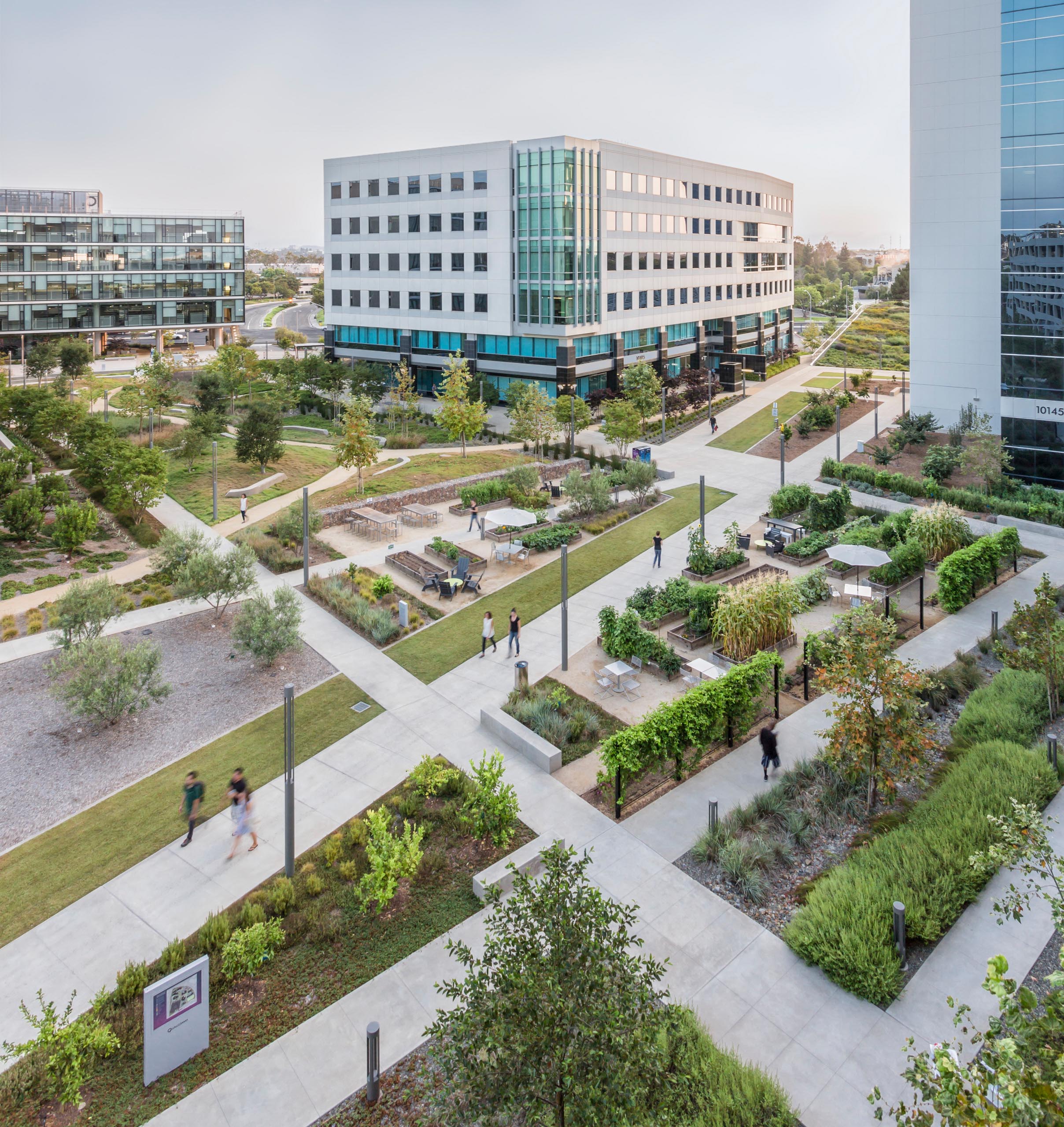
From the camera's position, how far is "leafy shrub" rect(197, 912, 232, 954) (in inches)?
455

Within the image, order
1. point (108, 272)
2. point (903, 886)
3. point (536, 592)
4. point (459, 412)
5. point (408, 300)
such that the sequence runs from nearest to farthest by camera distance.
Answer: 1. point (903, 886)
2. point (536, 592)
3. point (459, 412)
4. point (408, 300)
5. point (108, 272)

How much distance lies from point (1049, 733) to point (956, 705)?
8.56 feet

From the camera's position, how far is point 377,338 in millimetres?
65250

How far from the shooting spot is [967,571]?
23.6 m

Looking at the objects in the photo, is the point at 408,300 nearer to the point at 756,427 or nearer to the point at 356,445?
the point at 756,427

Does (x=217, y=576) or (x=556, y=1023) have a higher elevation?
(x=217, y=576)

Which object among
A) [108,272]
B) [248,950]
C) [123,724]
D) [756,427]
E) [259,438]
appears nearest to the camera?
[248,950]

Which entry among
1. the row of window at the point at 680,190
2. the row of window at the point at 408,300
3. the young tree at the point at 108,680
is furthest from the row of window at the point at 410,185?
the young tree at the point at 108,680

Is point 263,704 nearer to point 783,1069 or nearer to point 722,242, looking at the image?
point 783,1069

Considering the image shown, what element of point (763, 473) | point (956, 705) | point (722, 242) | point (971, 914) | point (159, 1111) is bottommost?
point (159, 1111)

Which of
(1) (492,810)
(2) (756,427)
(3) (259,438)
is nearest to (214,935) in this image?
(1) (492,810)

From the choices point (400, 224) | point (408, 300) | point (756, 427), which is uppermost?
point (400, 224)

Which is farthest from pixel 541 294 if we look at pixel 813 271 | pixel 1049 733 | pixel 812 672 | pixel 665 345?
pixel 813 271

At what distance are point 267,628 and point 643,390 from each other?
3505 centimetres
